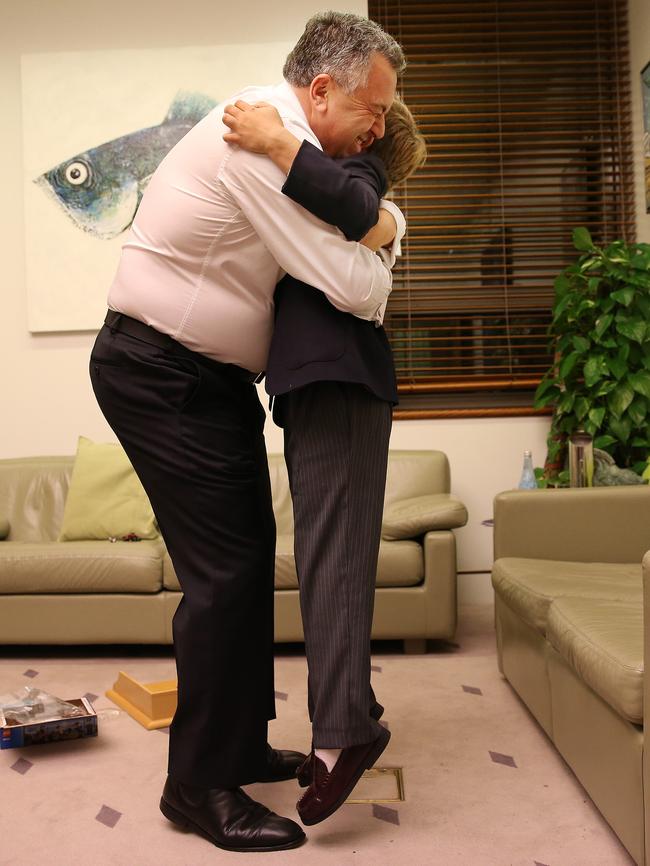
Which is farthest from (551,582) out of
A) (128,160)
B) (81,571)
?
(128,160)

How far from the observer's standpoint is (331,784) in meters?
1.65

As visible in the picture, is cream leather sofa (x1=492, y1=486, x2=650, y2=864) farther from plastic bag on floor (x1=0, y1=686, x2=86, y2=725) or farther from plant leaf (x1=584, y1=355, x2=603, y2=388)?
plastic bag on floor (x1=0, y1=686, x2=86, y2=725)

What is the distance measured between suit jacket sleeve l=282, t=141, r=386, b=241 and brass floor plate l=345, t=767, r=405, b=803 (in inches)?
48.6

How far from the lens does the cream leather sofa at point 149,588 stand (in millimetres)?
3271

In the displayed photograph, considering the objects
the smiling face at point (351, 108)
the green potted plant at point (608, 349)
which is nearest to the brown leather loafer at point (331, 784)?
the smiling face at point (351, 108)

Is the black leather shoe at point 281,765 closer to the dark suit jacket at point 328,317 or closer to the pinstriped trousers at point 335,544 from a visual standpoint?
the pinstriped trousers at point 335,544

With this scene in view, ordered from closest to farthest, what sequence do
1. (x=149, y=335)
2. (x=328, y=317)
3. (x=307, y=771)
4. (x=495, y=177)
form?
1. (x=328, y=317)
2. (x=149, y=335)
3. (x=307, y=771)
4. (x=495, y=177)

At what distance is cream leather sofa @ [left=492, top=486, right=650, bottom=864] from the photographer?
1.61 metres

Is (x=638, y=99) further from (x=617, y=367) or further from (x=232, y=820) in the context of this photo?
(x=232, y=820)

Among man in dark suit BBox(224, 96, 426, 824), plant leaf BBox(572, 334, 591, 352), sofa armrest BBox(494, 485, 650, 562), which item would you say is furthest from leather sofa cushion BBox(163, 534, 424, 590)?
man in dark suit BBox(224, 96, 426, 824)

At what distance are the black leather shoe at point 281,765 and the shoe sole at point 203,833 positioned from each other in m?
0.24

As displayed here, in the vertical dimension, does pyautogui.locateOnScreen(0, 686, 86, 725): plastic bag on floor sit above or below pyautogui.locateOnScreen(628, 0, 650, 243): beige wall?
below

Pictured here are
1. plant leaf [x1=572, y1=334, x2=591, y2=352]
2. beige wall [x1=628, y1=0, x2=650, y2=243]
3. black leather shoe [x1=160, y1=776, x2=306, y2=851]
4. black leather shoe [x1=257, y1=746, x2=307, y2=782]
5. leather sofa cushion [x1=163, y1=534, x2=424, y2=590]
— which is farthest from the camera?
beige wall [x1=628, y1=0, x2=650, y2=243]

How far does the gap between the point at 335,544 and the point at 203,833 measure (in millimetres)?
683
